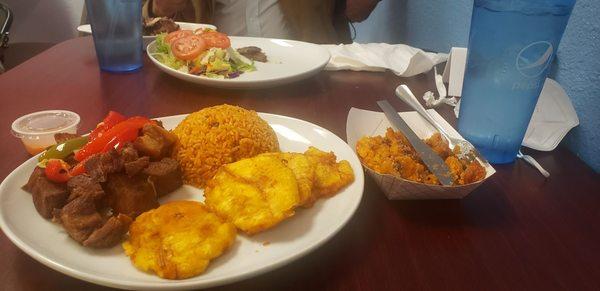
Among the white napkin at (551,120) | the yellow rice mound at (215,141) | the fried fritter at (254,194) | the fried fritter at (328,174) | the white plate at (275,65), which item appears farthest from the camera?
the white plate at (275,65)

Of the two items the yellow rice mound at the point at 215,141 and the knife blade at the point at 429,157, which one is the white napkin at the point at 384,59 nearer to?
the knife blade at the point at 429,157

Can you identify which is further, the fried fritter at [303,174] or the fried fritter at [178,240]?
the fried fritter at [303,174]

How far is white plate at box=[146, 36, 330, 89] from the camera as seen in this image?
4.89ft

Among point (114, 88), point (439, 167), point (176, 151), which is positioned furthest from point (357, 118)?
point (114, 88)

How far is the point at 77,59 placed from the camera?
180cm

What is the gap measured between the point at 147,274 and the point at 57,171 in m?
0.29

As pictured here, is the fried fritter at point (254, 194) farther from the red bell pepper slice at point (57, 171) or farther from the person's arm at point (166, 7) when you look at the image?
the person's arm at point (166, 7)

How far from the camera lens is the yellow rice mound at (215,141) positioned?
968 millimetres

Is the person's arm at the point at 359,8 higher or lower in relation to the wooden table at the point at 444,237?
lower

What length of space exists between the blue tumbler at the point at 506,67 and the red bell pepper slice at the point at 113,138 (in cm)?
78

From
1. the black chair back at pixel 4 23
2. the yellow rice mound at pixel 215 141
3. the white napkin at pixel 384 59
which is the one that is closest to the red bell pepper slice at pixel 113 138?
the yellow rice mound at pixel 215 141

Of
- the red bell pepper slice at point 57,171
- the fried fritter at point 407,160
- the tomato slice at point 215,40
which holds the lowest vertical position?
the tomato slice at point 215,40

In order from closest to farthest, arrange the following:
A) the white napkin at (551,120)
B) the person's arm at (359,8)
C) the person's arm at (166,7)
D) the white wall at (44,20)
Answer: the white napkin at (551,120) → the person's arm at (166,7) → the person's arm at (359,8) → the white wall at (44,20)

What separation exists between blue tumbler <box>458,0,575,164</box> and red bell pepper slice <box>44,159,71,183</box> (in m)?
0.93
